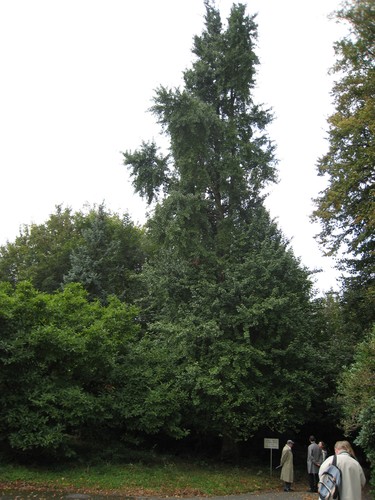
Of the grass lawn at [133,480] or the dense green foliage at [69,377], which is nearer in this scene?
the grass lawn at [133,480]

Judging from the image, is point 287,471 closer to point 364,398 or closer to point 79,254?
point 364,398

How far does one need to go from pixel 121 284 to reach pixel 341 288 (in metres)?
15.7

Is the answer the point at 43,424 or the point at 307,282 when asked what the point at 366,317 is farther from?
the point at 43,424

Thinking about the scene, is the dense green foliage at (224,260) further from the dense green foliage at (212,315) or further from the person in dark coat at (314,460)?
Result: the person in dark coat at (314,460)

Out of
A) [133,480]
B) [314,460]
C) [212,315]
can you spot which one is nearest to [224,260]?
[212,315]

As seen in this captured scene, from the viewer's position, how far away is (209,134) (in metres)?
19.6

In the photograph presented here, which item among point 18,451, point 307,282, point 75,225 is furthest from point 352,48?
point 75,225

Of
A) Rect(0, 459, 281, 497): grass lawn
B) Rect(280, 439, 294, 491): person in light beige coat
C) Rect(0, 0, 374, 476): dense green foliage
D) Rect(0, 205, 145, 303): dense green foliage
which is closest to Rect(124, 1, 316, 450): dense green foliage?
Rect(0, 0, 374, 476): dense green foliage

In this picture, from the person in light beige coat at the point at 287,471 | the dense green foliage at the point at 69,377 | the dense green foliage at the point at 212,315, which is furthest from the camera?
the person in light beige coat at the point at 287,471

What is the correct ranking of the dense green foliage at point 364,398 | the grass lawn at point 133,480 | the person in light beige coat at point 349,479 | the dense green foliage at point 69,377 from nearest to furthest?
the person in light beige coat at point 349,479 < the dense green foliage at point 364,398 < the grass lawn at point 133,480 < the dense green foliage at point 69,377

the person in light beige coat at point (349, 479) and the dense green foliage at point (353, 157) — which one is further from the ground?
the dense green foliage at point (353, 157)

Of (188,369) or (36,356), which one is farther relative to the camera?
(188,369)

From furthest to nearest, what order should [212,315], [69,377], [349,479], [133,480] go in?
1. [212,315]
2. [69,377]
3. [133,480]
4. [349,479]

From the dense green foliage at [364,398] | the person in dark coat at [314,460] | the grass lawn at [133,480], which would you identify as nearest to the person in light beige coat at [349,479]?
the dense green foliage at [364,398]
